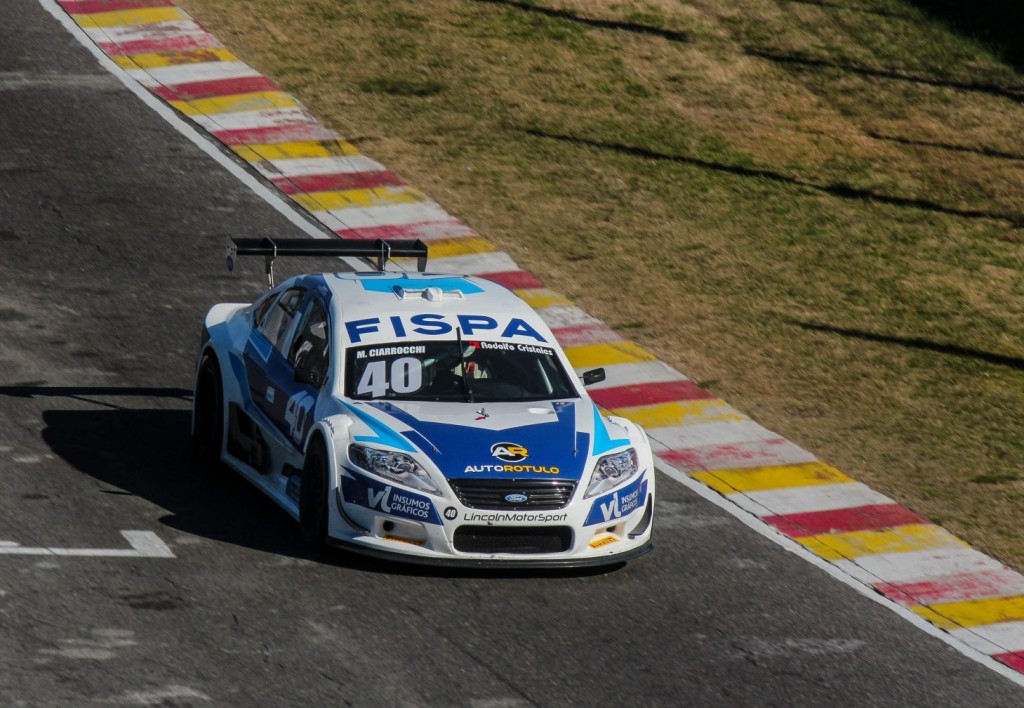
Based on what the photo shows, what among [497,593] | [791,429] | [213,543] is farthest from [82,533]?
[791,429]

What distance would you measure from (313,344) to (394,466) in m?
1.66

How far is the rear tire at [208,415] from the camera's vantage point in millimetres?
12086

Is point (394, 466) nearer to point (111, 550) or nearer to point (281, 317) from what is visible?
point (111, 550)

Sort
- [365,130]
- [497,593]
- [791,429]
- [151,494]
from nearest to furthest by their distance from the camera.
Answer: [497,593], [151,494], [791,429], [365,130]

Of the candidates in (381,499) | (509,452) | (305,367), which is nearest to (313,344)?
(305,367)

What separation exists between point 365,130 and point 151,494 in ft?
30.3

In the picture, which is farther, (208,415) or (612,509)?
(208,415)

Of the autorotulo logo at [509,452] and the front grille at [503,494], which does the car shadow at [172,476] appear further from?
the autorotulo logo at [509,452]

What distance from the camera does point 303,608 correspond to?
970 centimetres

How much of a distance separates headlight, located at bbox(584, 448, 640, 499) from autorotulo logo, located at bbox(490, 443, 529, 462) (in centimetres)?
44

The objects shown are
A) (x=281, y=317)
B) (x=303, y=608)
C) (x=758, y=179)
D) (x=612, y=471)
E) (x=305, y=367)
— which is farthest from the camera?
(x=758, y=179)

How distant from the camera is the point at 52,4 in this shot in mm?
22828

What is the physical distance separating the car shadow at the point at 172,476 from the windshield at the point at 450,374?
41.5 inches

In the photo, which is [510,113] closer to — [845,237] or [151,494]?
[845,237]
